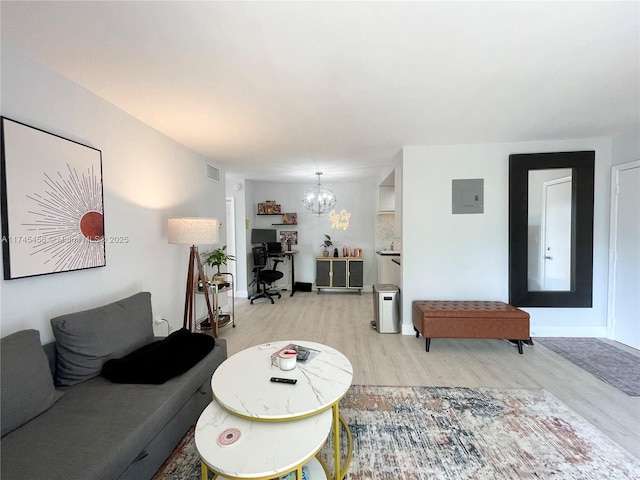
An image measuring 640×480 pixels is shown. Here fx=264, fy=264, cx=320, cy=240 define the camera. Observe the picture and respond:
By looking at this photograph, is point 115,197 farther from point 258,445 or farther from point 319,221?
point 319,221

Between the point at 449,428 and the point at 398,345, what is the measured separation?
138 centimetres

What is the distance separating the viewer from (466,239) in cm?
340

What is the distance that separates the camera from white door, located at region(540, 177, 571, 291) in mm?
3283

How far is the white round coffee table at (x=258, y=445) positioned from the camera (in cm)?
101

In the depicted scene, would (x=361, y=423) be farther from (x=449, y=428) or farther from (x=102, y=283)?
(x=102, y=283)

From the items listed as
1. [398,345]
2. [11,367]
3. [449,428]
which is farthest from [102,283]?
[398,345]

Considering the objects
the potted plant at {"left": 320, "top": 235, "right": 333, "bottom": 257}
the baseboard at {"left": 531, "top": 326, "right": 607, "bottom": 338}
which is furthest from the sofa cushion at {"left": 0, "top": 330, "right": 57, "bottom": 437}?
the potted plant at {"left": 320, "top": 235, "right": 333, "bottom": 257}

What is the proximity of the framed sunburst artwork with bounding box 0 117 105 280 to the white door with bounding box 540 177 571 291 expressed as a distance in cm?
471

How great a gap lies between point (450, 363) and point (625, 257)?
8.13 ft

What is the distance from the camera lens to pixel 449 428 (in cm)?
180

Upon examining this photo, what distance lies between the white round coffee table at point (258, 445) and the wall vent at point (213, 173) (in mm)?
3287

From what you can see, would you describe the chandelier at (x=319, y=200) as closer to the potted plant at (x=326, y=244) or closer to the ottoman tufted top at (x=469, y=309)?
the potted plant at (x=326, y=244)

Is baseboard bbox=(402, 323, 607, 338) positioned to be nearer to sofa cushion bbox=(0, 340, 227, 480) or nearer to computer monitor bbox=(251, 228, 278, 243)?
sofa cushion bbox=(0, 340, 227, 480)

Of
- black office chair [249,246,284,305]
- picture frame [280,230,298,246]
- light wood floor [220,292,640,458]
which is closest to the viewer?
light wood floor [220,292,640,458]
